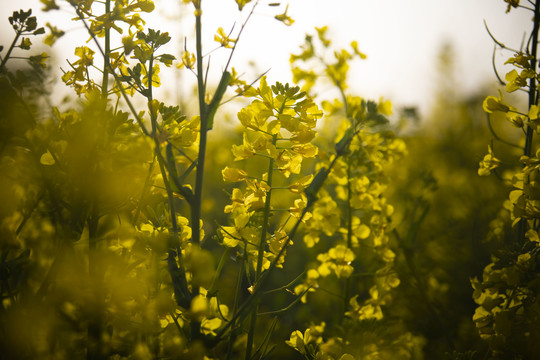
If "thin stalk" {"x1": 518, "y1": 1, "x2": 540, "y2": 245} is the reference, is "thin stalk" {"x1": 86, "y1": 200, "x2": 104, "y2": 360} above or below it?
below

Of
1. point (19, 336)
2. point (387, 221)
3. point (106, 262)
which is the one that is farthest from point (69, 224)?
point (387, 221)

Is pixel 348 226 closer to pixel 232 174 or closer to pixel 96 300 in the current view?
pixel 232 174

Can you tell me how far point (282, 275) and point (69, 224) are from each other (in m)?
3.17

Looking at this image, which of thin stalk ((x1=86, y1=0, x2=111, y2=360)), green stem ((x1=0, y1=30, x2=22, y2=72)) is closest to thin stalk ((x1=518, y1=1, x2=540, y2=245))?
thin stalk ((x1=86, y1=0, x2=111, y2=360))

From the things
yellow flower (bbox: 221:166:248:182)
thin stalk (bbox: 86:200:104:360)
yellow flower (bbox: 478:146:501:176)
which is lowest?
thin stalk (bbox: 86:200:104:360)

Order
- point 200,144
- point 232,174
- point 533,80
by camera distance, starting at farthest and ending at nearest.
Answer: point 533,80
point 232,174
point 200,144

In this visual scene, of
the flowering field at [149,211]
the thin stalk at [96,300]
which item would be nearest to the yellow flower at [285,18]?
the flowering field at [149,211]

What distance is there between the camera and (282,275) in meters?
4.07

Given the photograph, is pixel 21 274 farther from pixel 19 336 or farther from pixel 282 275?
pixel 282 275

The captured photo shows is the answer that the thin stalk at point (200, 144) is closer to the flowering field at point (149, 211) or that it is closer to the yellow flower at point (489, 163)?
the flowering field at point (149, 211)

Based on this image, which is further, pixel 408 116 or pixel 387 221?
pixel 408 116

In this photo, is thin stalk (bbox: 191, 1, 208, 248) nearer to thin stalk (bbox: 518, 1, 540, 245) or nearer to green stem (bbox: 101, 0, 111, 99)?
green stem (bbox: 101, 0, 111, 99)

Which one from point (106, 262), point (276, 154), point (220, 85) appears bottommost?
point (106, 262)

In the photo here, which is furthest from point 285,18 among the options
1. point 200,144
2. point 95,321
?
point 95,321
